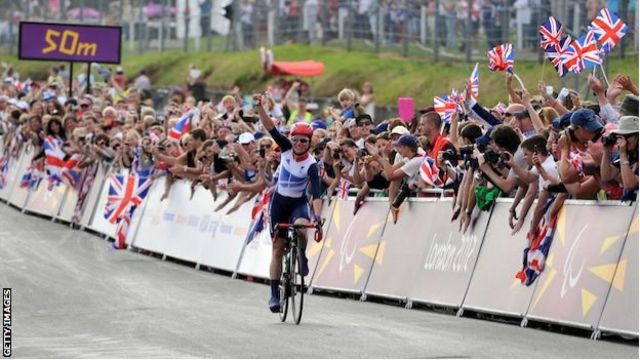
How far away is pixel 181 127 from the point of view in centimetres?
2634

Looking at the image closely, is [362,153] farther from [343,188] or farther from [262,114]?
[262,114]

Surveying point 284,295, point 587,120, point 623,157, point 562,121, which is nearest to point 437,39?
point 284,295

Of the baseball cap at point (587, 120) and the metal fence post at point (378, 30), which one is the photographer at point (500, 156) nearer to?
the baseball cap at point (587, 120)

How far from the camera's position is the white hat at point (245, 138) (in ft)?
70.9

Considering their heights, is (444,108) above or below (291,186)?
above

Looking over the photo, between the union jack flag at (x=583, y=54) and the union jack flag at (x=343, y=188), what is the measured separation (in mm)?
4171

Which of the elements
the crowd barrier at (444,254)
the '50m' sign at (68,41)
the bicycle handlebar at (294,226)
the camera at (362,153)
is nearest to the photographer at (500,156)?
the crowd barrier at (444,254)

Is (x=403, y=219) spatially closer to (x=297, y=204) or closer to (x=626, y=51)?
(x=297, y=204)

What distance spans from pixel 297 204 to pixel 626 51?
7.70 metres

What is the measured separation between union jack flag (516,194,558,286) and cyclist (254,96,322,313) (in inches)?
80.5

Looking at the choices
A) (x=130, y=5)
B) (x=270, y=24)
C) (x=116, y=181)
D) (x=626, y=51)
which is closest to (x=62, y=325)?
(x=626, y=51)

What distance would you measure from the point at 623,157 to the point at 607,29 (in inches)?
96.1

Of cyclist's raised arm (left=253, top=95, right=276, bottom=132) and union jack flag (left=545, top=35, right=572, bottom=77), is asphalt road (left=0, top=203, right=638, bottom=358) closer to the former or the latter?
cyclist's raised arm (left=253, top=95, right=276, bottom=132)

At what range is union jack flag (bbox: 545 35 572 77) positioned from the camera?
1666cm
